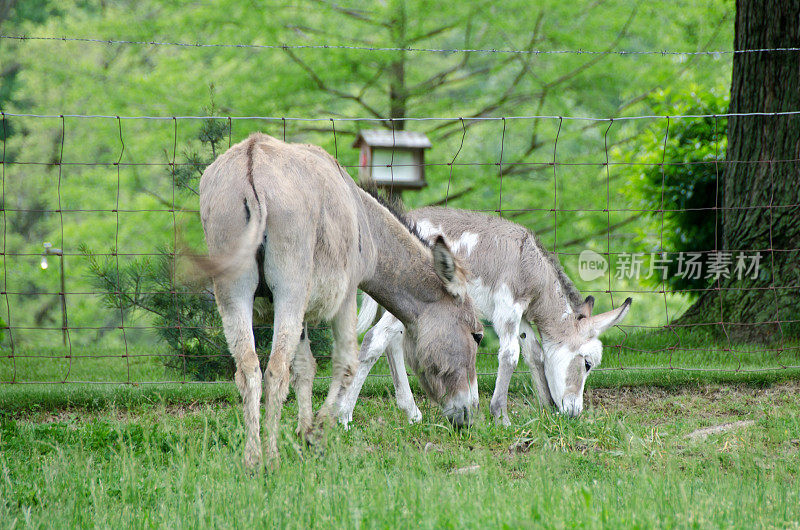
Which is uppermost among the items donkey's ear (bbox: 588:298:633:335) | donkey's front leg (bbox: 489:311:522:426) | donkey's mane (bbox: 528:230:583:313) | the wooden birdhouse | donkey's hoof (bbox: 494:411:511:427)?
the wooden birdhouse

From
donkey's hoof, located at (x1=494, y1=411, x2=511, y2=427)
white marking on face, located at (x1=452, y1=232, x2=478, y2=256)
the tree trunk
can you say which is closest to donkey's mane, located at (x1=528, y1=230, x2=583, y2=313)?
white marking on face, located at (x1=452, y1=232, x2=478, y2=256)

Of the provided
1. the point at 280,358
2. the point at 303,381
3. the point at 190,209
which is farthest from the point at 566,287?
the point at 190,209

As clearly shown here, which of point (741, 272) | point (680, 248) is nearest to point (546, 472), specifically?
point (741, 272)

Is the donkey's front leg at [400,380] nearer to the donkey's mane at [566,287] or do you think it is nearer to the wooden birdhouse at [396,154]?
the donkey's mane at [566,287]

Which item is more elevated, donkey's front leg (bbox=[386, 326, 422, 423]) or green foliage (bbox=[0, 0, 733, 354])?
green foliage (bbox=[0, 0, 733, 354])

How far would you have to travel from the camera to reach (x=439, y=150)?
10852 millimetres

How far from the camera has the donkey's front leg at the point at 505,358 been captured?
552 centimetres

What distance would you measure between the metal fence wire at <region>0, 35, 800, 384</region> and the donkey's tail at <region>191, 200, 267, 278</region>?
0.75ft

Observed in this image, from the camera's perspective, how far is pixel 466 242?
594cm

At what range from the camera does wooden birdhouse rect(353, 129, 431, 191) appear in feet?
26.0

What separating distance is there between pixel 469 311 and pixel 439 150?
630 cm

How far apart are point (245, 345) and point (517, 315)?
265 centimetres

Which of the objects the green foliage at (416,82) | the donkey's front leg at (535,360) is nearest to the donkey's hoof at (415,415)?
the donkey's front leg at (535,360)

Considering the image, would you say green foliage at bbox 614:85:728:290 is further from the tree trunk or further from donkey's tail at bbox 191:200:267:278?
donkey's tail at bbox 191:200:267:278
